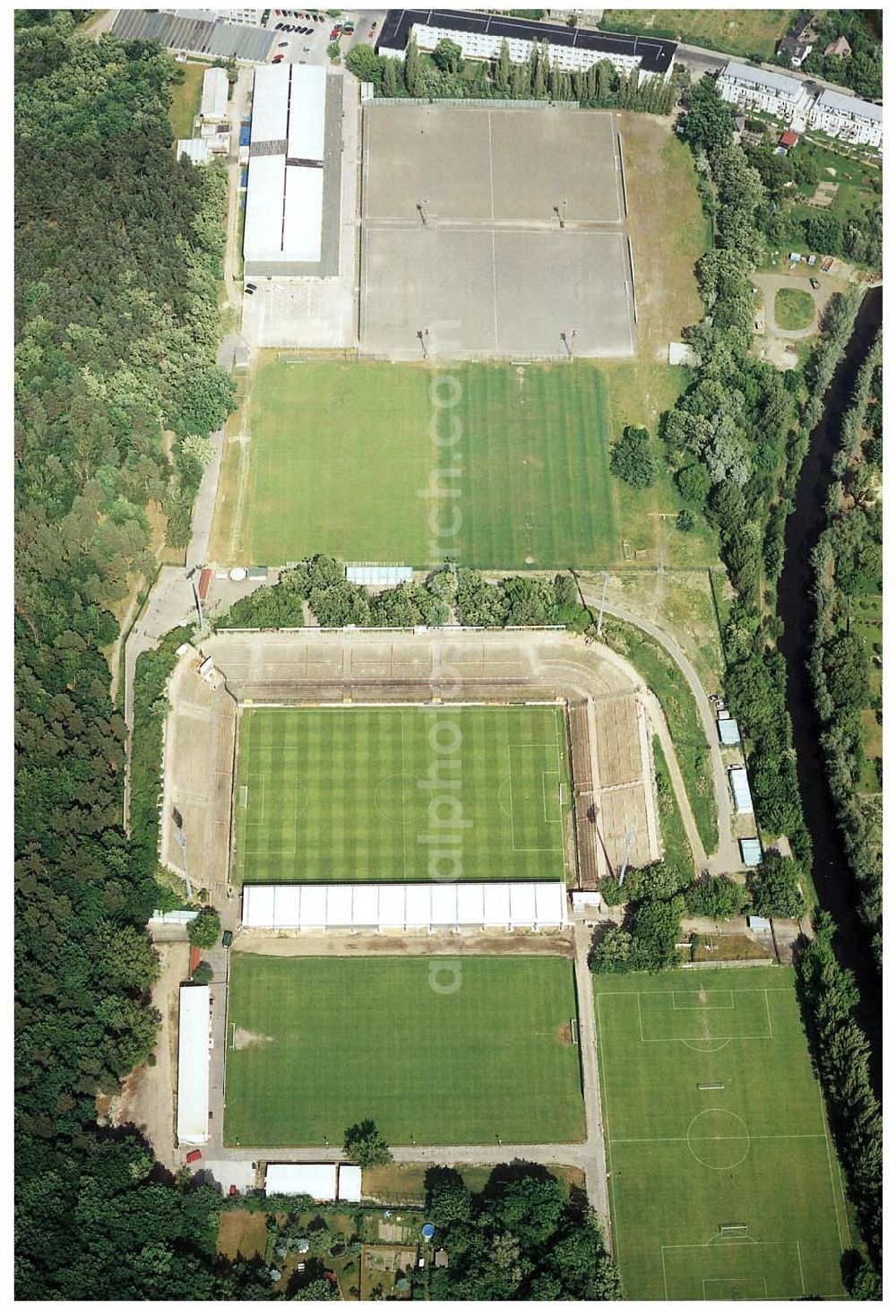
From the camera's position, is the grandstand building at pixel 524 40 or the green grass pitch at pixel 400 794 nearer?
the green grass pitch at pixel 400 794

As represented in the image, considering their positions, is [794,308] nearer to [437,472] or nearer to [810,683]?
[437,472]

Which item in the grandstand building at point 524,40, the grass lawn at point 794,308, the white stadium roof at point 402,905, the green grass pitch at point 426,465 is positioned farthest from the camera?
the grandstand building at point 524,40

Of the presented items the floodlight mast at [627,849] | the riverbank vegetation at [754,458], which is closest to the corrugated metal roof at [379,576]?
the riverbank vegetation at [754,458]

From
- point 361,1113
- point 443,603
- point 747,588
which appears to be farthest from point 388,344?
point 361,1113

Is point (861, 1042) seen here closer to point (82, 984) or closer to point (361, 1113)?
point (361, 1113)

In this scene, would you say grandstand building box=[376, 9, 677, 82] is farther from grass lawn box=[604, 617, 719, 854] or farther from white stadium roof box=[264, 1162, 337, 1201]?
white stadium roof box=[264, 1162, 337, 1201]

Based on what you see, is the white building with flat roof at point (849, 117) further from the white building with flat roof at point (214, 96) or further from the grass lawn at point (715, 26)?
the white building with flat roof at point (214, 96)

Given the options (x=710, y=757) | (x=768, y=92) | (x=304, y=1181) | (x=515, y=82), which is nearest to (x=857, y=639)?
(x=710, y=757)

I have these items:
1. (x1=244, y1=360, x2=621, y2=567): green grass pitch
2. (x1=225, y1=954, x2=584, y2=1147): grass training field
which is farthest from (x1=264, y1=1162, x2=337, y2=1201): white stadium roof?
(x1=244, y1=360, x2=621, y2=567): green grass pitch
